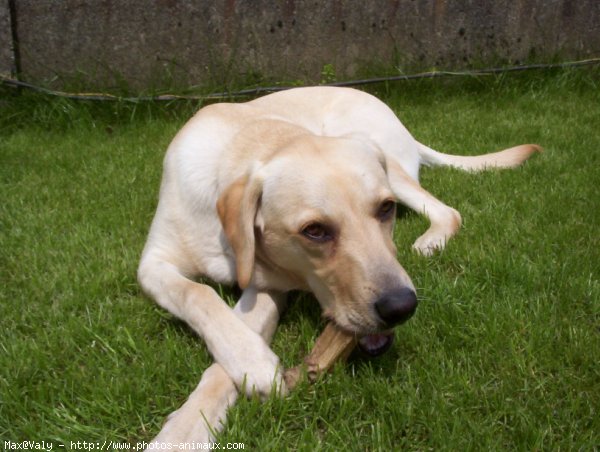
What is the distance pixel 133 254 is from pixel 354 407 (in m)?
1.56

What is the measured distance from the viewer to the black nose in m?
1.83

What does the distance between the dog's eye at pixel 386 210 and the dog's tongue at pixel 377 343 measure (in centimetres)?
45

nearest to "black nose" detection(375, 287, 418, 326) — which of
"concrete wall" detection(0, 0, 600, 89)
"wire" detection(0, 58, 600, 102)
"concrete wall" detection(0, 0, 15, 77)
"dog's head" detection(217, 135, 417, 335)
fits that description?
"dog's head" detection(217, 135, 417, 335)

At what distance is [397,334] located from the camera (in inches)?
84.6

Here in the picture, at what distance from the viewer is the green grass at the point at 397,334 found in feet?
5.72

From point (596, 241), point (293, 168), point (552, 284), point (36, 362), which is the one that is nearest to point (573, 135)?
point (596, 241)

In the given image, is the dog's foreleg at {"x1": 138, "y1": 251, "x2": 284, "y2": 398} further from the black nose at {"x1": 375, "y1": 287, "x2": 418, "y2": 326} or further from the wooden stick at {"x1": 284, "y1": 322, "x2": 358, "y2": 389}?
the black nose at {"x1": 375, "y1": 287, "x2": 418, "y2": 326}

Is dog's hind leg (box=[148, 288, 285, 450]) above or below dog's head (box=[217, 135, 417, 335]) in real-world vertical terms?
below

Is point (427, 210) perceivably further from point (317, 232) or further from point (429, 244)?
point (317, 232)

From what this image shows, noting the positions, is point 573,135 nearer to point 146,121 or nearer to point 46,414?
point 146,121

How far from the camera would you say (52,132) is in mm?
5332

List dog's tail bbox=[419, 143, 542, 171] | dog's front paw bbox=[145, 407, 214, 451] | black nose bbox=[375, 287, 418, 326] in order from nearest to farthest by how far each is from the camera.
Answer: dog's front paw bbox=[145, 407, 214, 451] → black nose bbox=[375, 287, 418, 326] → dog's tail bbox=[419, 143, 542, 171]

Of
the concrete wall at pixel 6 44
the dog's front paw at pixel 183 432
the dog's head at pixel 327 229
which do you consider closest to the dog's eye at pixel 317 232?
the dog's head at pixel 327 229

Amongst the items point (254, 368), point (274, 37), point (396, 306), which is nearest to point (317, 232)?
point (396, 306)
